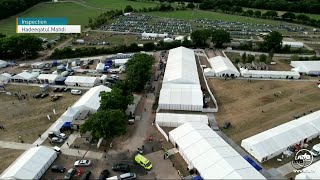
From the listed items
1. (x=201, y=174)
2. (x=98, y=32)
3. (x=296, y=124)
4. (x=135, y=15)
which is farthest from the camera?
(x=135, y=15)

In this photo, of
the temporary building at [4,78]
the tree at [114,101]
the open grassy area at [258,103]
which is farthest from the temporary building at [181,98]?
the temporary building at [4,78]

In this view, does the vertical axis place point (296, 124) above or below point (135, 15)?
below

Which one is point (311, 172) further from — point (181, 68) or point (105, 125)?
point (181, 68)

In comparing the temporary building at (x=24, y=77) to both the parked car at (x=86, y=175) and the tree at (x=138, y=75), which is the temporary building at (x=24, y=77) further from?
the parked car at (x=86, y=175)

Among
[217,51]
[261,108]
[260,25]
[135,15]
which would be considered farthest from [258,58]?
[135,15]

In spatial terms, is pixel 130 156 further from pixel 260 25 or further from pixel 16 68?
pixel 260 25

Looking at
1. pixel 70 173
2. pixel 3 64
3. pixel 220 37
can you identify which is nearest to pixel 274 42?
pixel 220 37
